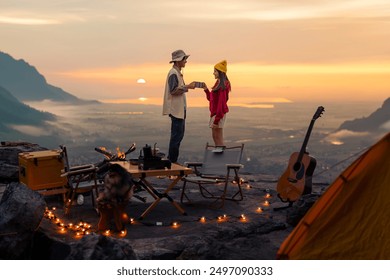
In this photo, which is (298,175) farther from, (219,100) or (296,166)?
(219,100)

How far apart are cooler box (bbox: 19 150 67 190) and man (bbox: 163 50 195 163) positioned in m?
3.00

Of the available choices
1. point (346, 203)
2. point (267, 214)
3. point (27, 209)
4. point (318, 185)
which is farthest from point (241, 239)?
point (318, 185)

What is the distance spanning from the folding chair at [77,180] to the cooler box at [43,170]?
0.29 metres

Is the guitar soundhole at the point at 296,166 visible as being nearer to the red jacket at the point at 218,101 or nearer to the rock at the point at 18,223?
the red jacket at the point at 218,101

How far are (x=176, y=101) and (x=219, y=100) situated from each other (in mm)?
965

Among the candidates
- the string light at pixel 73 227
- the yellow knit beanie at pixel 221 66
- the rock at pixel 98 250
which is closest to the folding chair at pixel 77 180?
the string light at pixel 73 227

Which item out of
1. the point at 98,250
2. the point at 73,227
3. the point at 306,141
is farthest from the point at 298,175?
the point at 98,250

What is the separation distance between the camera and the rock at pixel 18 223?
8164 mm

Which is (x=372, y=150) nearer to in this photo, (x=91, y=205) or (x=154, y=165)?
(x=154, y=165)

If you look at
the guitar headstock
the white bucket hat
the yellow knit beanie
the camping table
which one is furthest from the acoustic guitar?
the white bucket hat

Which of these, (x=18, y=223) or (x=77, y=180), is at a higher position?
(x=77, y=180)

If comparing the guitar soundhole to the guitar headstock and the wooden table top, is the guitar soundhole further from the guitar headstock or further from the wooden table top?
the wooden table top

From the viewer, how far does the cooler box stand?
10312 mm

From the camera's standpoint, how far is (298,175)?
10.3 metres
